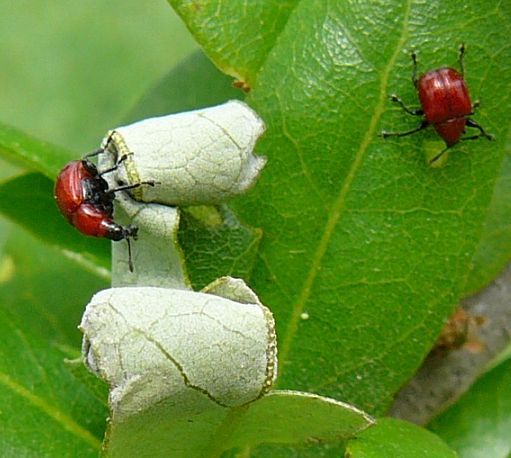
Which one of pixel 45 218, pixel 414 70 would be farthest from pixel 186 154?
pixel 45 218

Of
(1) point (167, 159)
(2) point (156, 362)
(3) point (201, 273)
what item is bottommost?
(3) point (201, 273)

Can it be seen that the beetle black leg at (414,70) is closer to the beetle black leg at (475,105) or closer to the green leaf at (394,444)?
the beetle black leg at (475,105)

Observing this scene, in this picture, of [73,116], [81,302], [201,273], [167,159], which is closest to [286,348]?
[201,273]

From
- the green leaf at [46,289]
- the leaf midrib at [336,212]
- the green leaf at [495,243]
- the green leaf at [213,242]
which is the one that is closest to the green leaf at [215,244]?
the green leaf at [213,242]

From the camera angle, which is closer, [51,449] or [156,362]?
[156,362]

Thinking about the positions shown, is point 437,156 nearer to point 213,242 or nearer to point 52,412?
point 213,242

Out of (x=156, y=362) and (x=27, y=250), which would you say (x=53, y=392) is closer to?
(x=156, y=362)

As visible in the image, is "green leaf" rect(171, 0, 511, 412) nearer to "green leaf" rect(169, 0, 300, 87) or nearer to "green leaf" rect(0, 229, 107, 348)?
"green leaf" rect(169, 0, 300, 87)
